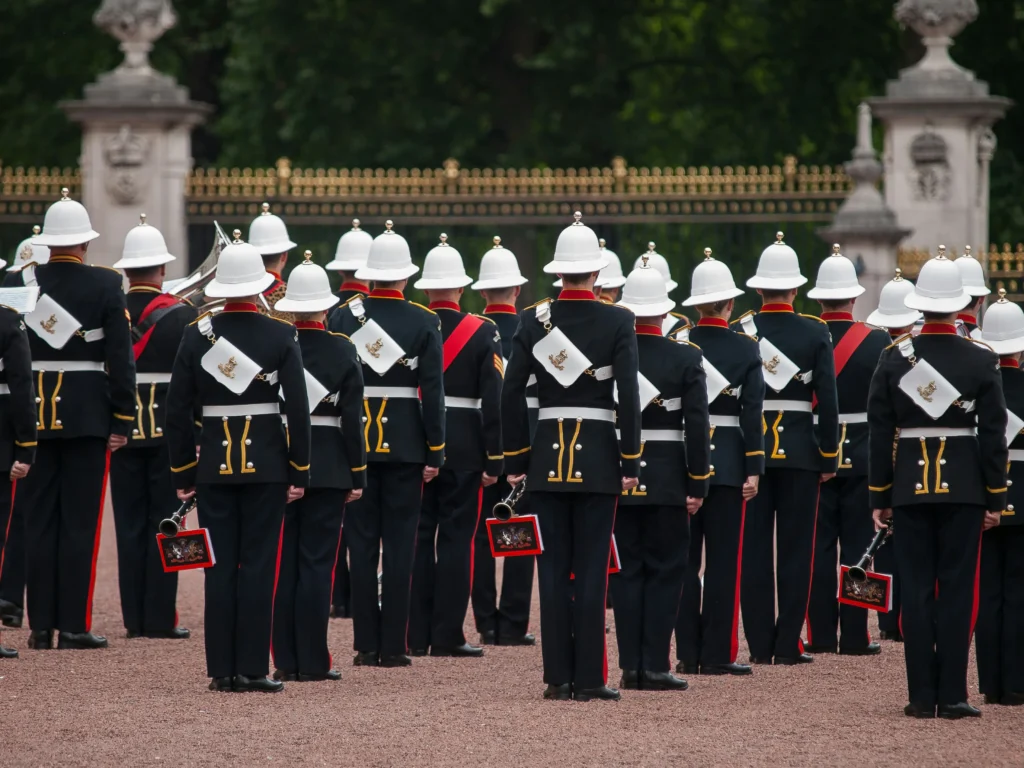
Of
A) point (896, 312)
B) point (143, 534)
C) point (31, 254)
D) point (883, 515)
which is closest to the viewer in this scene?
point (883, 515)

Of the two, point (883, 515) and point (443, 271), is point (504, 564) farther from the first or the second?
point (883, 515)

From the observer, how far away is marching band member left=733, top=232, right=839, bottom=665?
404 inches

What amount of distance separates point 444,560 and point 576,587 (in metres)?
1.81

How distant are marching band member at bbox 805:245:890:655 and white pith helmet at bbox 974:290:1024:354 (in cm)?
180

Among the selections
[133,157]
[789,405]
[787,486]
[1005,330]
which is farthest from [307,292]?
[133,157]

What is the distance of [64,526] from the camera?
34.5 feet

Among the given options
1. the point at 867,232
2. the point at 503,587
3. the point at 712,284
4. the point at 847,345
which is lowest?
the point at 503,587

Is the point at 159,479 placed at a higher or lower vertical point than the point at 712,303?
lower

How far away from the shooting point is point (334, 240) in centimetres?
2056

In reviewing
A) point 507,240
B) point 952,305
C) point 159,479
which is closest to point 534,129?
point 507,240

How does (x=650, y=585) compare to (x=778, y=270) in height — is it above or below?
below

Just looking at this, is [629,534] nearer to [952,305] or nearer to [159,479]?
[952,305]

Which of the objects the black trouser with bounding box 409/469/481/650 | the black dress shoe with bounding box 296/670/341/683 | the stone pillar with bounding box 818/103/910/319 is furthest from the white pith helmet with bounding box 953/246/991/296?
the stone pillar with bounding box 818/103/910/319

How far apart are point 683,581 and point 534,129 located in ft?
57.3
